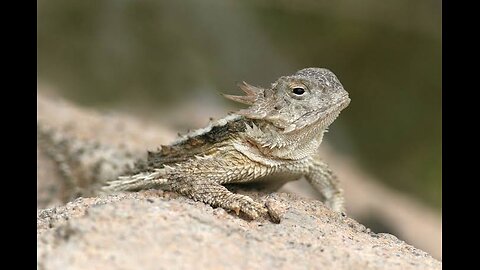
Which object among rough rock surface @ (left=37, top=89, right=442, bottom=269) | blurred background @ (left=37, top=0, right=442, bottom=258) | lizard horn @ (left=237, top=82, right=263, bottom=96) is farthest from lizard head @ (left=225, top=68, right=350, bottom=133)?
blurred background @ (left=37, top=0, right=442, bottom=258)

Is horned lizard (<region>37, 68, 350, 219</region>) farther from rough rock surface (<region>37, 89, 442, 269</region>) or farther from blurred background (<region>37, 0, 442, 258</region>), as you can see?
blurred background (<region>37, 0, 442, 258</region>)

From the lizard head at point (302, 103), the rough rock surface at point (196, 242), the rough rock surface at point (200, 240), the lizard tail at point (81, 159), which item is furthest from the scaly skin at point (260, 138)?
the lizard tail at point (81, 159)

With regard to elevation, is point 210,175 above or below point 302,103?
below

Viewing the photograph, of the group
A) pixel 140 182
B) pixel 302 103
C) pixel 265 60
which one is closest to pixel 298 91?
pixel 302 103

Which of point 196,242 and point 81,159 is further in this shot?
point 81,159

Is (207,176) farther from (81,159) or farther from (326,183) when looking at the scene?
(81,159)

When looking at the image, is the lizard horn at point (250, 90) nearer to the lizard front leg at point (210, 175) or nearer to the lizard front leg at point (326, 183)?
the lizard front leg at point (210, 175)

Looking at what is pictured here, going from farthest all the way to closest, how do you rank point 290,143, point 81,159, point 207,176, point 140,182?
point 81,159 → point 140,182 → point 290,143 → point 207,176

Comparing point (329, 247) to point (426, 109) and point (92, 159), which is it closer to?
point (92, 159)
